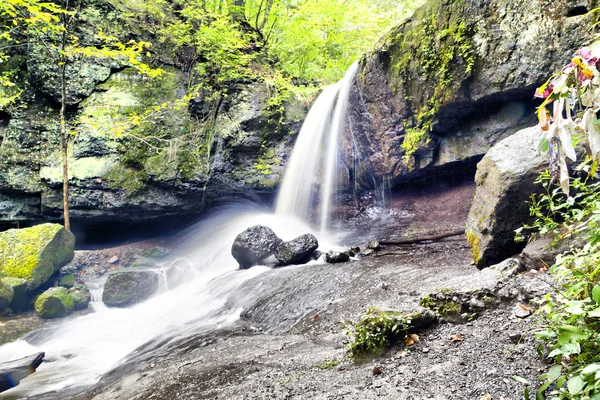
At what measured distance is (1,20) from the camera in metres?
10.4

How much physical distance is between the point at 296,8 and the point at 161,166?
796cm

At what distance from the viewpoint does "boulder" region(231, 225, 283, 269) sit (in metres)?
7.73

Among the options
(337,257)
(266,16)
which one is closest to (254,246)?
(337,257)

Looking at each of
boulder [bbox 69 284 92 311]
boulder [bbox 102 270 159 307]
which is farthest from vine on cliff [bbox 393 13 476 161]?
boulder [bbox 69 284 92 311]

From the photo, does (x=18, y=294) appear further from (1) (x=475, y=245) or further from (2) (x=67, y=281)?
(1) (x=475, y=245)

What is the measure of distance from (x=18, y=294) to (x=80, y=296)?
3.90ft

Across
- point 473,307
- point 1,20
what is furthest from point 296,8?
point 473,307

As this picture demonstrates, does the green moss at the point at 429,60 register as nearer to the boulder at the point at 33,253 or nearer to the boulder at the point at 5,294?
the boulder at the point at 33,253

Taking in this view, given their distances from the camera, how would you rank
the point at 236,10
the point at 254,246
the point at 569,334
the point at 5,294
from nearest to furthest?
the point at 569,334, the point at 5,294, the point at 254,246, the point at 236,10

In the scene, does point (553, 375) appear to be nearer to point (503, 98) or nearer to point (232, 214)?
point (503, 98)

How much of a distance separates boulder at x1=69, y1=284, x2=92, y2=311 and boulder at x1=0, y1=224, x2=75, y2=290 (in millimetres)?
745

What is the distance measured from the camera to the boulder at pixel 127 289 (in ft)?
26.8

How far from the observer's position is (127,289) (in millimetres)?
8273

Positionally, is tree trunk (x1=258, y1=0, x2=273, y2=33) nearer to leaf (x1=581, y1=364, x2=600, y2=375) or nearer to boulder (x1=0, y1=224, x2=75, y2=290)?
boulder (x1=0, y1=224, x2=75, y2=290)
